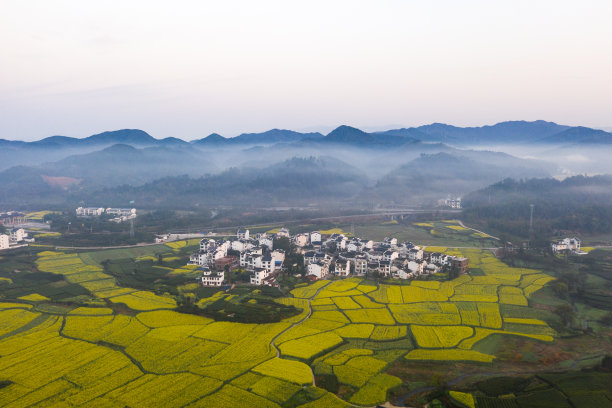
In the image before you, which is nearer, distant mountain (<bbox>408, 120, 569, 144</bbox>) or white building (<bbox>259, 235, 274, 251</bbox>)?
white building (<bbox>259, 235, 274, 251</bbox>)

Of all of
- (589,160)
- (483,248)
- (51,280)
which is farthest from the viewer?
(589,160)

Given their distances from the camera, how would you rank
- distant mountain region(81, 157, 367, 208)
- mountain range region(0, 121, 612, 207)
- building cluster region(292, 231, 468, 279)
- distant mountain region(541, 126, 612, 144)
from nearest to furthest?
1. building cluster region(292, 231, 468, 279)
2. distant mountain region(81, 157, 367, 208)
3. mountain range region(0, 121, 612, 207)
4. distant mountain region(541, 126, 612, 144)

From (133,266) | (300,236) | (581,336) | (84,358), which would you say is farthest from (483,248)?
(84,358)

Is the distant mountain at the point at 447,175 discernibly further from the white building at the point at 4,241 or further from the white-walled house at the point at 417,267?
the white building at the point at 4,241

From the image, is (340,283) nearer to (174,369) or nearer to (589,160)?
(174,369)

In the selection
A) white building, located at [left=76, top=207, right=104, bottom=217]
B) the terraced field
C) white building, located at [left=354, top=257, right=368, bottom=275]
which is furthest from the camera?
white building, located at [left=76, top=207, right=104, bottom=217]

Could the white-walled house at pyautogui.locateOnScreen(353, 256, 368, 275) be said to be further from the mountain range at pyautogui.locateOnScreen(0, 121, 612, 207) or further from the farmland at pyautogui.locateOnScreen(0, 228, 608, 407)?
the mountain range at pyautogui.locateOnScreen(0, 121, 612, 207)

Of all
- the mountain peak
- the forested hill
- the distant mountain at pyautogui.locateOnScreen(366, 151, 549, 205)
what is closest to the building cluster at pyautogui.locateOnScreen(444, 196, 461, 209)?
the forested hill

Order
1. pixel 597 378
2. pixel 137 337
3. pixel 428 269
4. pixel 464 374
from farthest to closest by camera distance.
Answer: pixel 428 269 → pixel 137 337 → pixel 464 374 → pixel 597 378
